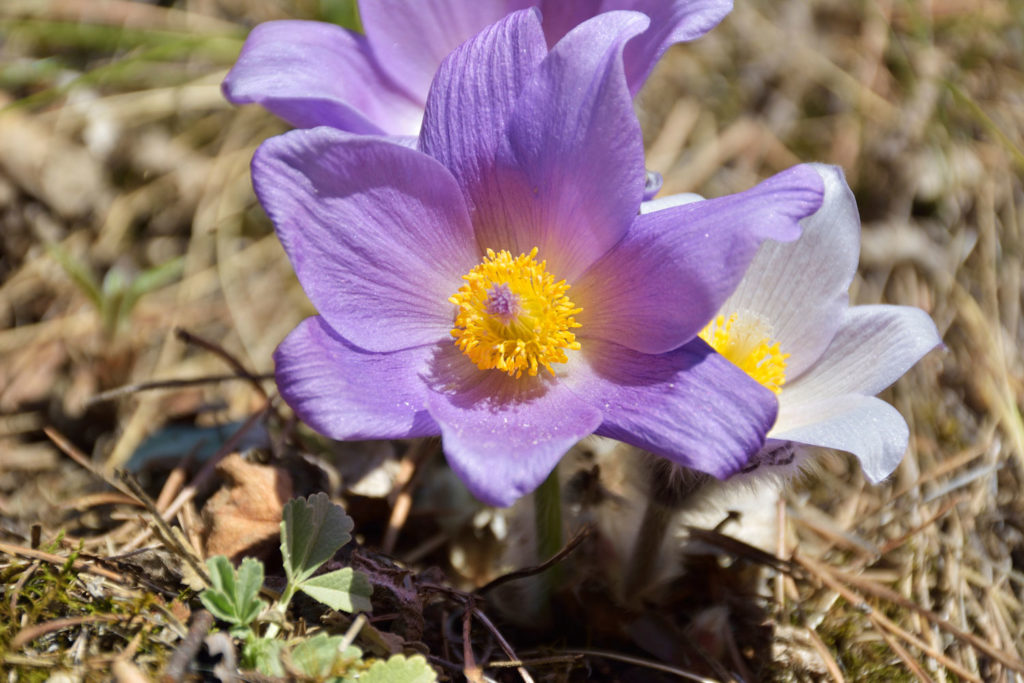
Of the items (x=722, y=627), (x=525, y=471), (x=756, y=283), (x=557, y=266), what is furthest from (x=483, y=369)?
(x=722, y=627)

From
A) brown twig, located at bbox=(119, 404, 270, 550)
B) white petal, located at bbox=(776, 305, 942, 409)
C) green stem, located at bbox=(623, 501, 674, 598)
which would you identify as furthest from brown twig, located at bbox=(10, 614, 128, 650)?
white petal, located at bbox=(776, 305, 942, 409)

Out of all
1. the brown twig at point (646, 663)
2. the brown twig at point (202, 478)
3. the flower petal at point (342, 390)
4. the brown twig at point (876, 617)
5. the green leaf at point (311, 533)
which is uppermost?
the flower petal at point (342, 390)

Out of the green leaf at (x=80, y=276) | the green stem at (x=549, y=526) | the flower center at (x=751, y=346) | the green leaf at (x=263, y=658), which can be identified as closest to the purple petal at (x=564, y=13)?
the flower center at (x=751, y=346)

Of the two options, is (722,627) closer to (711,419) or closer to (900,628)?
(900,628)

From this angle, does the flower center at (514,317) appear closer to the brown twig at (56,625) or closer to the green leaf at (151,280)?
the brown twig at (56,625)

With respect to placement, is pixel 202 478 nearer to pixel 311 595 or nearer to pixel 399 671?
pixel 311 595

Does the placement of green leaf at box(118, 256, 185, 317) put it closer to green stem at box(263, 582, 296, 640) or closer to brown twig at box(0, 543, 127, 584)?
brown twig at box(0, 543, 127, 584)
